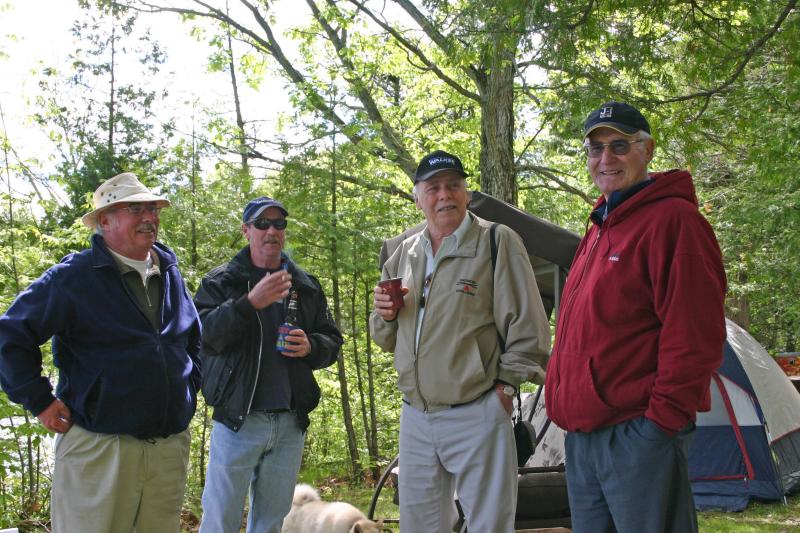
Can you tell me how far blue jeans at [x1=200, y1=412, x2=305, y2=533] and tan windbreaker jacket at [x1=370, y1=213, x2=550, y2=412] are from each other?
0.68 metres

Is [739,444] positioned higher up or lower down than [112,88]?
lower down

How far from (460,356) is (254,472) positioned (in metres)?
1.21

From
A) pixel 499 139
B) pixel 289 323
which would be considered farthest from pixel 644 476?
pixel 499 139

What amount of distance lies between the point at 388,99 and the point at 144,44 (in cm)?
567

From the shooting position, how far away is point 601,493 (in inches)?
96.9

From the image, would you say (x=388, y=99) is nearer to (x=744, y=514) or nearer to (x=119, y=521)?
(x=744, y=514)

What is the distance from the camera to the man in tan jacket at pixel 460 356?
3000mm

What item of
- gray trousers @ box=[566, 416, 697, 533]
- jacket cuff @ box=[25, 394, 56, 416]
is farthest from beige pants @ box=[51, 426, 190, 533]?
gray trousers @ box=[566, 416, 697, 533]

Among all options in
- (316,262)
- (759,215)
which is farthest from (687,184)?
(759,215)

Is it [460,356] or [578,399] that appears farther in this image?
[460,356]

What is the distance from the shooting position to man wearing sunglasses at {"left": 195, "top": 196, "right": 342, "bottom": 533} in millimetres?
3326

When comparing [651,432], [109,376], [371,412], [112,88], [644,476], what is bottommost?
[371,412]

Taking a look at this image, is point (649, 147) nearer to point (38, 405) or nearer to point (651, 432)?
point (651, 432)

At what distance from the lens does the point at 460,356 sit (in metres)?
3.04
